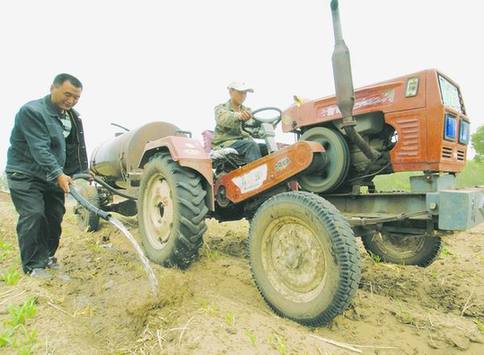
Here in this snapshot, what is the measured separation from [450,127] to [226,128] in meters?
2.06

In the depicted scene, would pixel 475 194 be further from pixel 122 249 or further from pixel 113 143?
pixel 113 143

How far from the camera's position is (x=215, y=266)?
3.61 m

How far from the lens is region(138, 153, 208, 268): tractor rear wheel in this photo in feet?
10.5

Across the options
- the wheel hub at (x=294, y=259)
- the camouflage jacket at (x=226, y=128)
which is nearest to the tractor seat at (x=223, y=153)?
the camouflage jacket at (x=226, y=128)

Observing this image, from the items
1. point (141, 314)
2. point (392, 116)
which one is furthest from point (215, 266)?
point (392, 116)

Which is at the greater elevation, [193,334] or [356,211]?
[356,211]

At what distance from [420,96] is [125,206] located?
448cm

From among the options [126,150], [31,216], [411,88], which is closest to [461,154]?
[411,88]

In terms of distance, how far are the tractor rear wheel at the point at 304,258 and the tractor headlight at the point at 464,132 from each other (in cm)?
132

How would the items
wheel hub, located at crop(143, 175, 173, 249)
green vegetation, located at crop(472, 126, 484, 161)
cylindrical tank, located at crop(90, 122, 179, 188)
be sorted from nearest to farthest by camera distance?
wheel hub, located at crop(143, 175, 173, 249), cylindrical tank, located at crop(90, 122, 179, 188), green vegetation, located at crop(472, 126, 484, 161)

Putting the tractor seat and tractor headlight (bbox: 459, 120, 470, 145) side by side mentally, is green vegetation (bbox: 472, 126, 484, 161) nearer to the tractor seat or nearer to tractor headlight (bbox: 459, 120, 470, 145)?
tractor headlight (bbox: 459, 120, 470, 145)

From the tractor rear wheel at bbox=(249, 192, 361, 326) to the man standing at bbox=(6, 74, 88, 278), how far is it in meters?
1.71

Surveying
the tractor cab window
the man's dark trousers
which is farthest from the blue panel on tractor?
the man's dark trousers

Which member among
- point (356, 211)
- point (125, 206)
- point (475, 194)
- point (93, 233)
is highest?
point (475, 194)
